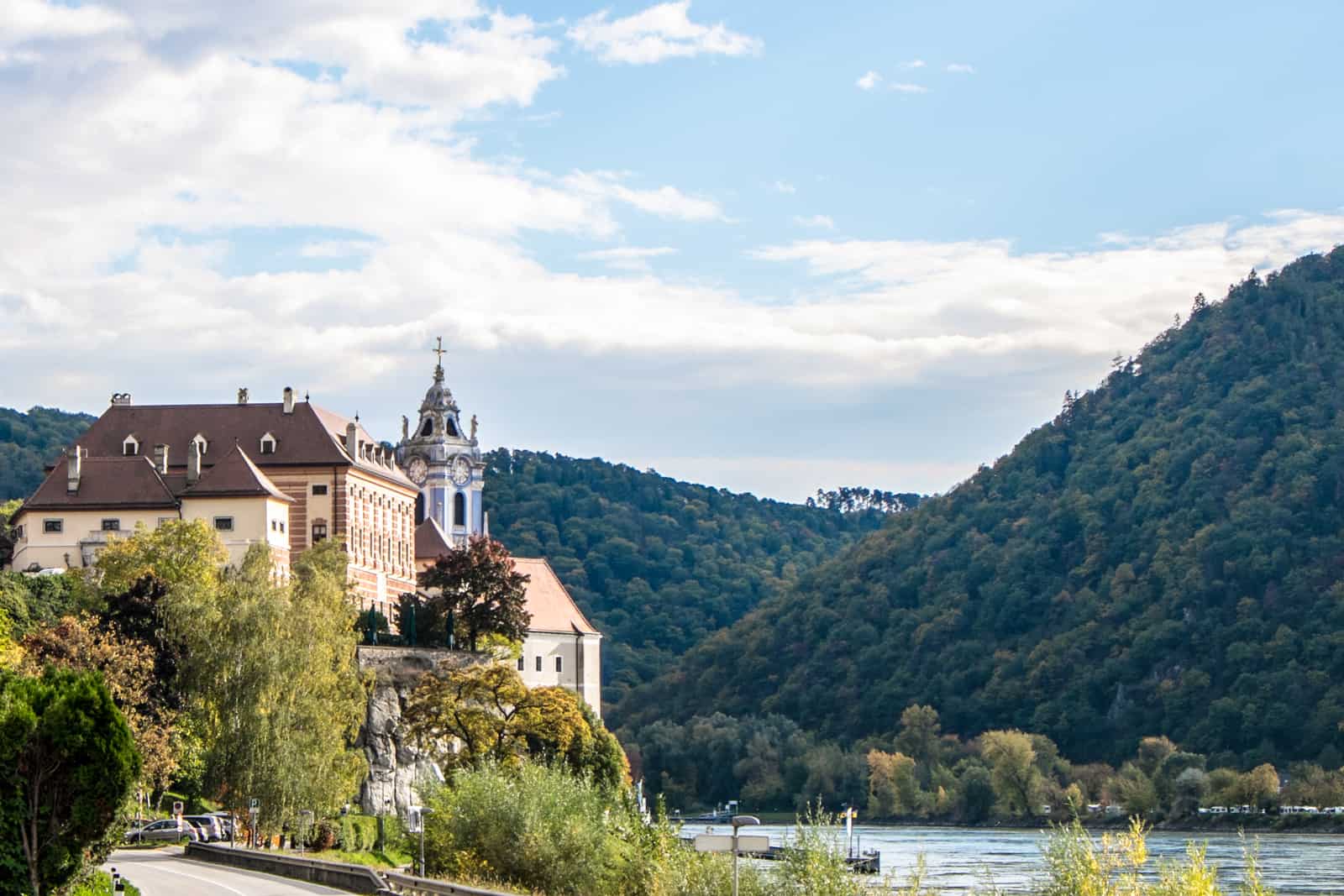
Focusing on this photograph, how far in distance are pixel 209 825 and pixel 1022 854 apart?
52.5 metres

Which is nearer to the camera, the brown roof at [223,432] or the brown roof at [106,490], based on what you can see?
the brown roof at [106,490]

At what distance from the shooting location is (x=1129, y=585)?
15175 cm

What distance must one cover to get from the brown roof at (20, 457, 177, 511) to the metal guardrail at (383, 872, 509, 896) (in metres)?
Result: 43.2

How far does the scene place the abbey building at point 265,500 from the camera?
84.2m

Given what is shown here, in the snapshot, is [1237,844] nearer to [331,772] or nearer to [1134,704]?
[1134,704]

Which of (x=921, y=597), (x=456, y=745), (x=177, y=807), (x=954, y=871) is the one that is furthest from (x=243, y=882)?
(x=921, y=597)

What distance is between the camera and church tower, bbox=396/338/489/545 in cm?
13812

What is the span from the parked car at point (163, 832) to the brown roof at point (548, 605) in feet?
166

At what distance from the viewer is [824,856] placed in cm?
3825

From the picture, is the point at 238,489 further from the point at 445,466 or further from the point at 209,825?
the point at 445,466

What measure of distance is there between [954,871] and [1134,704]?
175 ft

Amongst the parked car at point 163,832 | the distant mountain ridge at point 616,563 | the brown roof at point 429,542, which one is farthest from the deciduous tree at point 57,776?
the distant mountain ridge at point 616,563

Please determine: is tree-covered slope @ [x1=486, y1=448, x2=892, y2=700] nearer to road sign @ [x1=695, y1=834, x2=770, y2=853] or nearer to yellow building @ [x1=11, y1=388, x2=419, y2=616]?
yellow building @ [x1=11, y1=388, x2=419, y2=616]

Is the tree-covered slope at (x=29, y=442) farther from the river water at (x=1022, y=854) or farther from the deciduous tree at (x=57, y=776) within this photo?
the deciduous tree at (x=57, y=776)
